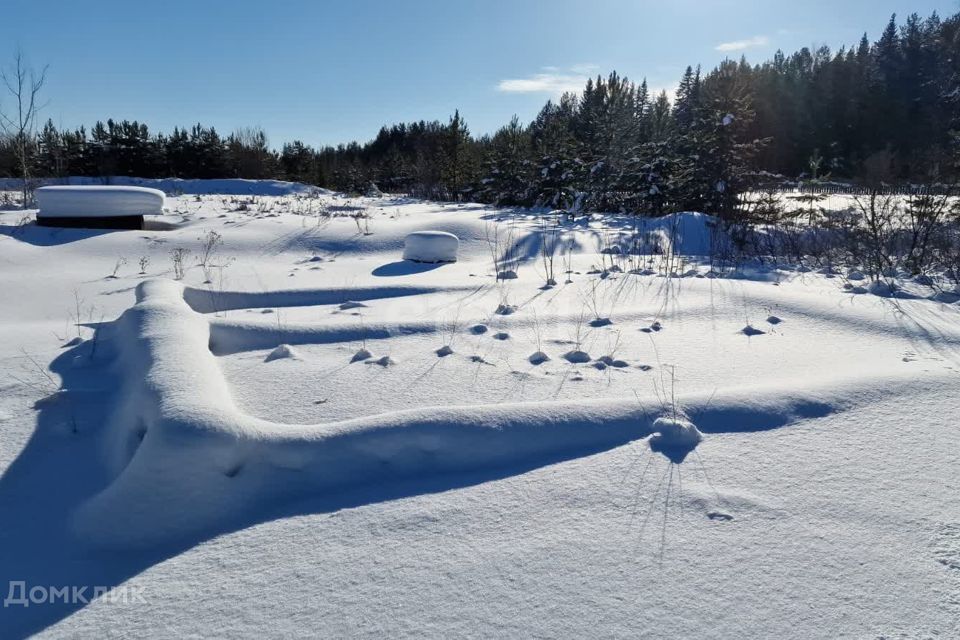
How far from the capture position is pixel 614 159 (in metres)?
23.3

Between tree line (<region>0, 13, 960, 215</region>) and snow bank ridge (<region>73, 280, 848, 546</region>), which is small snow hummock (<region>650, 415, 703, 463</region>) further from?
tree line (<region>0, 13, 960, 215</region>)

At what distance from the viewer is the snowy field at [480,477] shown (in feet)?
4.51

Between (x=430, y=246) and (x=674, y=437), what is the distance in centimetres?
515

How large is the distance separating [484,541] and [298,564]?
1.78 ft

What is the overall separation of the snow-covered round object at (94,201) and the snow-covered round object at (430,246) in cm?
454

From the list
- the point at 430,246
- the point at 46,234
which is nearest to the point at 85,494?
the point at 430,246

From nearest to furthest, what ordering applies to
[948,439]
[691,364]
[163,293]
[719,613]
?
1. [719,613]
2. [948,439]
3. [691,364]
4. [163,293]

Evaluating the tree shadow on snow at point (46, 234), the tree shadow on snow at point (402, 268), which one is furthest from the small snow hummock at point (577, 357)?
the tree shadow on snow at point (46, 234)

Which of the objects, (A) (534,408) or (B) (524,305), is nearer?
(A) (534,408)

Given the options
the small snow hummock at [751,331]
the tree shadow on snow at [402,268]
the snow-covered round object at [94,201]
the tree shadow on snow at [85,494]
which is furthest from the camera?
the snow-covered round object at [94,201]

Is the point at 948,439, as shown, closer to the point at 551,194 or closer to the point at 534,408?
the point at 534,408

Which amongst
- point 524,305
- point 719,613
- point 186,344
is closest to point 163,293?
point 186,344

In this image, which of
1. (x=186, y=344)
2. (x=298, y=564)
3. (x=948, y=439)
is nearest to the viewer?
(x=298, y=564)

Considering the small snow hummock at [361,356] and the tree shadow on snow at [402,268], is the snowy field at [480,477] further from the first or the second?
the tree shadow on snow at [402,268]
